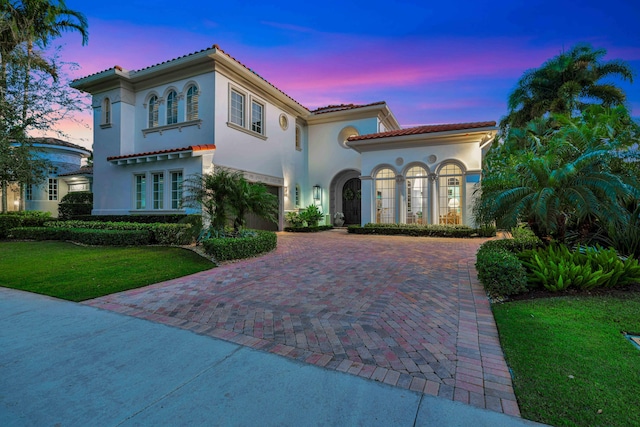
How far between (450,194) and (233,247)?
11188 mm

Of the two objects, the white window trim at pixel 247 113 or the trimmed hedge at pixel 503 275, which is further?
the white window trim at pixel 247 113

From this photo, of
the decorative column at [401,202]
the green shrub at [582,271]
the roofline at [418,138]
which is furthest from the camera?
the decorative column at [401,202]

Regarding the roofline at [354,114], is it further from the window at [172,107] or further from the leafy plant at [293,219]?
the window at [172,107]

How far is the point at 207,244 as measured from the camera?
26.0ft

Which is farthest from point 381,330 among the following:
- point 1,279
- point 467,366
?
point 1,279

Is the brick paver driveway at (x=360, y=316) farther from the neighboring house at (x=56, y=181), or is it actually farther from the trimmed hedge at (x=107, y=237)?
the neighboring house at (x=56, y=181)

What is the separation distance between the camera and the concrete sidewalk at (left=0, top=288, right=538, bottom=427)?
203 centimetres

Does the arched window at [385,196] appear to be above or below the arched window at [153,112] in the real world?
below

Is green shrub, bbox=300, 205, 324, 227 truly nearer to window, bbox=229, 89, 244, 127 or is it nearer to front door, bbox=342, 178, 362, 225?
front door, bbox=342, 178, 362, 225

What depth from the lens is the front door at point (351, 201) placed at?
1836 centimetres

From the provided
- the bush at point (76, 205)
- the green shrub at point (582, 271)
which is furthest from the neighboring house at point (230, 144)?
the green shrub at point (582, 271)

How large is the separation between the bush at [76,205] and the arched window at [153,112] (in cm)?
733

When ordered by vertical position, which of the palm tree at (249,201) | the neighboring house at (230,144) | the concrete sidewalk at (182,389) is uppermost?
the neighboring house at (230,144)

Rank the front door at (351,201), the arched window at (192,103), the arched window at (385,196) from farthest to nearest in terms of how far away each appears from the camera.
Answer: the front door at (351,201)
the arched window at (385,196)
the arched window at (192,103)
